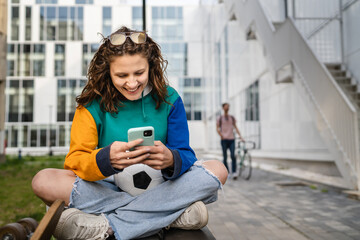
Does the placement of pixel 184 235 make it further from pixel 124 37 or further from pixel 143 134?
pixel 124 37

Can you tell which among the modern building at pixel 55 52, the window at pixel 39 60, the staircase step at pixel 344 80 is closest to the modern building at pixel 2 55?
the staircase step at pixel 344 80

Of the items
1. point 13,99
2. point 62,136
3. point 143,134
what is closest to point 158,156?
point 143,134

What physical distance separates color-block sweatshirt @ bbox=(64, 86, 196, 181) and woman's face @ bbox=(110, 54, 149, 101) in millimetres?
146

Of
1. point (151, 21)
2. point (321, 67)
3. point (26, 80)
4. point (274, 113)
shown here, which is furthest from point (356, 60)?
point (26, 80)

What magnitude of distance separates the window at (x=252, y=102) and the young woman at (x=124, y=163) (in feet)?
42.2

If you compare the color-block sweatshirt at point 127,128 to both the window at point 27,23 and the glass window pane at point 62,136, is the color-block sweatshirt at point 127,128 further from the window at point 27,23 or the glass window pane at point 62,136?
the window at point 27,23

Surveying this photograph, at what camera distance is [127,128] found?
201cm

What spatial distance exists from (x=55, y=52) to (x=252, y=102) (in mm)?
24817

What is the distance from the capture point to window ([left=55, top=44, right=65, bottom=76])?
3469 centimetres

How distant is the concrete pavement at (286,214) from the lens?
349 cm

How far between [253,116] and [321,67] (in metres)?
8.25

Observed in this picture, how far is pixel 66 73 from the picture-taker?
34625mm

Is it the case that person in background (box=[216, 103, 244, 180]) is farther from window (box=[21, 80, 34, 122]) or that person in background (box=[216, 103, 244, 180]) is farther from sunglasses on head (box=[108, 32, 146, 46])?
window (box=[21, 80, 34, 122])

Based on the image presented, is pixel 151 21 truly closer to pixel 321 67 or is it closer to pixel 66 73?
pixel 66 73
